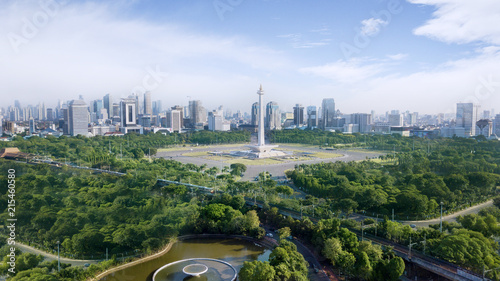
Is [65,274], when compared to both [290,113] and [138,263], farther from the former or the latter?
[290,113]

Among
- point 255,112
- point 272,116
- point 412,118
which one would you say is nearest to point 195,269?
point 272,116

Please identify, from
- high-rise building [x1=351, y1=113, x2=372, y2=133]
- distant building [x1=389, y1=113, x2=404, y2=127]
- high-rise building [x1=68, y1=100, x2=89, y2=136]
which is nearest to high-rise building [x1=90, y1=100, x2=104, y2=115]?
high-rise building [x1=68, y1=100, x2=89, y2=136]

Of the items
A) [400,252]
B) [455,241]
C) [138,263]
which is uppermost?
[455,241]

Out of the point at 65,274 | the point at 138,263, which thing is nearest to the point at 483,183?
the point at 138,263

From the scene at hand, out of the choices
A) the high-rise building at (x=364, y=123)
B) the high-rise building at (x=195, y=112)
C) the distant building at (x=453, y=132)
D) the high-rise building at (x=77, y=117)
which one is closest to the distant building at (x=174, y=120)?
the high-rise building at (x=195, y=112)

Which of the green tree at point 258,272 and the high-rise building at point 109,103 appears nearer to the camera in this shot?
the green tree at point 258,272

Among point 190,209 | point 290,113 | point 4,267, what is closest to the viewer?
point 4,267

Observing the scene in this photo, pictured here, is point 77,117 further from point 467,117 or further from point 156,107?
point 467,117

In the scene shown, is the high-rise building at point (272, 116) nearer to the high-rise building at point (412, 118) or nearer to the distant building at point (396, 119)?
the distant building at point (396, 119)
